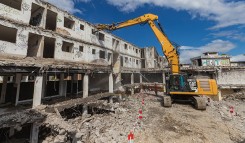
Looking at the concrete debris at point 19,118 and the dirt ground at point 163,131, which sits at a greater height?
the concrete debris at point 19,118

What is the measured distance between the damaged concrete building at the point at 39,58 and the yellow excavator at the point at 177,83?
7.88 meters

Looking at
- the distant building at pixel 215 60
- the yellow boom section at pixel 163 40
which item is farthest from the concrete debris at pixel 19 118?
the distant building at pixel 215 60

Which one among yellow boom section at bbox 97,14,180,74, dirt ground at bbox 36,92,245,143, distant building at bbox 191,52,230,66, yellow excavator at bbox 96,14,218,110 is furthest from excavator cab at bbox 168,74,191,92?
distant building at bbox 191,52,230,66

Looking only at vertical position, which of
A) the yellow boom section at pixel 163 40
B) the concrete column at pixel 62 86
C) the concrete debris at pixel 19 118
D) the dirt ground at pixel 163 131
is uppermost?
the yellow boom section at pixel 163 40

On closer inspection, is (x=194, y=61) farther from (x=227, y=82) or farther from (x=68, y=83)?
(x=68, y=83)

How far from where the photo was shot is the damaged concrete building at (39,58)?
8.85m

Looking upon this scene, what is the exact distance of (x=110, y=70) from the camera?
1772 cm

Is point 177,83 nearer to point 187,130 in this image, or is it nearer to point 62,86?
point 187,130

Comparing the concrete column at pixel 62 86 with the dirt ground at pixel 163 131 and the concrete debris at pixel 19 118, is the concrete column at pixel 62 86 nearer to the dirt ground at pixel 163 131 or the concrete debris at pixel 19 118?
the dirt ground at pixel 163 131

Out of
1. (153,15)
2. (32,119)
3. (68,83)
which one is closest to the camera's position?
(32,119)

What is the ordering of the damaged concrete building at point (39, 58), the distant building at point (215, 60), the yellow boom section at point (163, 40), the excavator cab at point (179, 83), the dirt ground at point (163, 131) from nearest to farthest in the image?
the dirt ground at point (163, 131) < the damaged concrete building at point (39, 58) < the excavator cab at point (179, 83) < the yellow boom section at point (163, 40) < the distant building at point (215, 60)

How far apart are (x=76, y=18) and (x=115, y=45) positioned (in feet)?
29.8

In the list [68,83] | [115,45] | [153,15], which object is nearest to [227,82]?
[153,15]

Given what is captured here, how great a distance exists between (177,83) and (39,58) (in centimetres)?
1352
